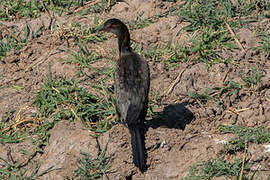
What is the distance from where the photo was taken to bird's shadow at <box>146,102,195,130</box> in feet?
20.2

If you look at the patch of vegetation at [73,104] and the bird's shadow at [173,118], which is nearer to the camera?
the bird's shadow at [173,118]

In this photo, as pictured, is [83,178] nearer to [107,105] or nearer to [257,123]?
[107,105]

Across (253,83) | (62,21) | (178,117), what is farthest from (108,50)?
(253,83)

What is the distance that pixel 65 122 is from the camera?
6.04 metres

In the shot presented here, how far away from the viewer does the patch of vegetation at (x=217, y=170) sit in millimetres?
5262

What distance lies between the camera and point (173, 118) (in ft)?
20.6

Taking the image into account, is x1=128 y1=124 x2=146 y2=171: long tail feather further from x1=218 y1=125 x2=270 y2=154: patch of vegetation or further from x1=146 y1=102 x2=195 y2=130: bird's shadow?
x1=218 y1=125 x2=270 y2=154: patch of vegetation

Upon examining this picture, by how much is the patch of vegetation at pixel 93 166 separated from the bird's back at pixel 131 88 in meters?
0.47

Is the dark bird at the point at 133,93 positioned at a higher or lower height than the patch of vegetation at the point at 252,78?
higher

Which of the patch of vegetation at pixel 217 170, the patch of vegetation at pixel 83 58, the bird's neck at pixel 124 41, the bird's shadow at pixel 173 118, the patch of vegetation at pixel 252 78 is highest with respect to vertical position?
the bird's neck at pixel 124 41

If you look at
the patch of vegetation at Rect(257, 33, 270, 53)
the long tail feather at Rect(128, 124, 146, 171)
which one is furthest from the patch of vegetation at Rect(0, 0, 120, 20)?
the long tail feather at Rect(128, 124, 146, 171)

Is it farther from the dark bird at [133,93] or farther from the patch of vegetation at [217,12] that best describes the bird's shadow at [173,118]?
the patch of vegetation at [217,12]

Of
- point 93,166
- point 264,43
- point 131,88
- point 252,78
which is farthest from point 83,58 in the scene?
point 264,43

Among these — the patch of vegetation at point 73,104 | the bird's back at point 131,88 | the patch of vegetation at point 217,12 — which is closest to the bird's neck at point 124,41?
the bird's back at point 131,88
